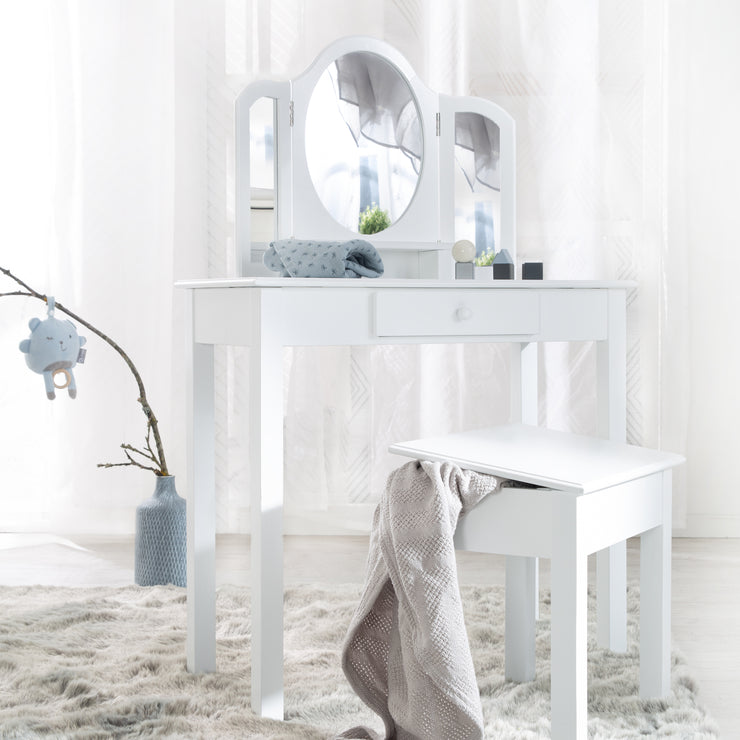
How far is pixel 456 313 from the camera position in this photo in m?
1.63

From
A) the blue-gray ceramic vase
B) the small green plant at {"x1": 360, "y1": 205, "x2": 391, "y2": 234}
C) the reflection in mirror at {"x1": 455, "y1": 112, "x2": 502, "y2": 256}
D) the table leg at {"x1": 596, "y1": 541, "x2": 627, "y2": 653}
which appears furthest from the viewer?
the blue-gray ceramic vase

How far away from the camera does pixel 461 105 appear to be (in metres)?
2.05

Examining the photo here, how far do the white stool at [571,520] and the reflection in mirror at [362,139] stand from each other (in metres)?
0.59

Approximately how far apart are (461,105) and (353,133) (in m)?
0.28

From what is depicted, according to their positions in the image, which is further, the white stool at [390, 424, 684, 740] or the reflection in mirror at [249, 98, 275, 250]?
the reflection in mirror at [249, 98, 275, 250]

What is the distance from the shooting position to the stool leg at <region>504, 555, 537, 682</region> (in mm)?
1638

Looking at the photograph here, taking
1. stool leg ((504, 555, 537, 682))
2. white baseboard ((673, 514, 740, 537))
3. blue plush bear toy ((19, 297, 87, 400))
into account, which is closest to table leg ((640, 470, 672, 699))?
stool leg ((504, 555, 537, 682))

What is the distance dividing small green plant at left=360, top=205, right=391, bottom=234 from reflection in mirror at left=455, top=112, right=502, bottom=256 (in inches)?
7.5

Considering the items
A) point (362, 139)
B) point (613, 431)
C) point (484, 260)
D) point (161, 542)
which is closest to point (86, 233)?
point (161, 542)

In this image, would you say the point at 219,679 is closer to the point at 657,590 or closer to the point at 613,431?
the point at 657,590

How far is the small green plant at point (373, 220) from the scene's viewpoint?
1.93m

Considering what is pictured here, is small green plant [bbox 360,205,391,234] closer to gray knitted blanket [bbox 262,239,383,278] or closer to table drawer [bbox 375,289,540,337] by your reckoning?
gray knitted blanket [bbox 262,239,383,278]

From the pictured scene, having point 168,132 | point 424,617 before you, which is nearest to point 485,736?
point 424,617

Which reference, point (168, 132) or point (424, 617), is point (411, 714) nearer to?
point (424, 617)
